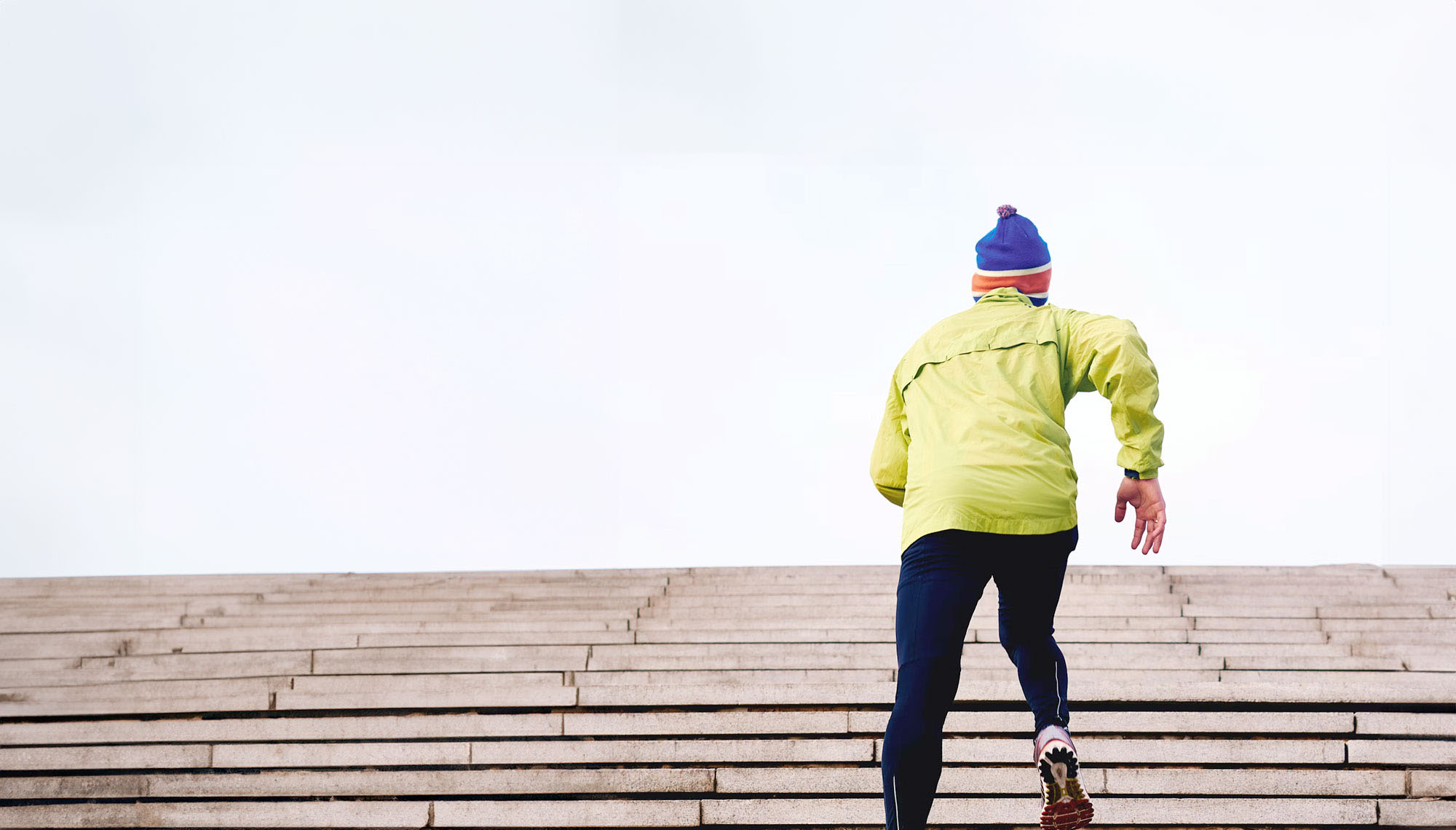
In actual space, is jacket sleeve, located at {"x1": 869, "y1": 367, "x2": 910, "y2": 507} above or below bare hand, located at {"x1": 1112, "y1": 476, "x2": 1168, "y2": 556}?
above

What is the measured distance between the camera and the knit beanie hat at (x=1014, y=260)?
2.96 meters

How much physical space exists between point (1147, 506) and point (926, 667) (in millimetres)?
623

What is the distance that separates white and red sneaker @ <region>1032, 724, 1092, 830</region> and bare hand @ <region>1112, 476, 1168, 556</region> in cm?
47

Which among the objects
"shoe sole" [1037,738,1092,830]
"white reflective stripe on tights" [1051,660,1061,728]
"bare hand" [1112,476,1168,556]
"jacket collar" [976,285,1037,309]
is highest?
Result: "jacket collar" [976,285,1037,309]

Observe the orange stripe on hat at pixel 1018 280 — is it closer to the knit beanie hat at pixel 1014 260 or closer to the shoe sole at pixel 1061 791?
the knit beanie hat at pixel 1014 260

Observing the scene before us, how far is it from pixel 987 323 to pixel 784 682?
1.95 metres

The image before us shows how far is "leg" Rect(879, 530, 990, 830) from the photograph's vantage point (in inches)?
99.3

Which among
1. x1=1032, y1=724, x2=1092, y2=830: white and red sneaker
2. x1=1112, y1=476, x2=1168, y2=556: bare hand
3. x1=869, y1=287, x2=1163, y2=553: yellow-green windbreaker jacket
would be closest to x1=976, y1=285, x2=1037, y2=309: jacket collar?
x1=869, y1=287, x2=1163, y2=553: yellow-green windbreaker jacket

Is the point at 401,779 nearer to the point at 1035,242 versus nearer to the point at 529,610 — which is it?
the point at 529,610

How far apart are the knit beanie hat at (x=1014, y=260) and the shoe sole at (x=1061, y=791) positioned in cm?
106

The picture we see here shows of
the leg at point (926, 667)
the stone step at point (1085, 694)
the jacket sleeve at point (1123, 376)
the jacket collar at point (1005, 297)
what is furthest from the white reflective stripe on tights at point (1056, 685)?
the stone step at point (1085, 694)

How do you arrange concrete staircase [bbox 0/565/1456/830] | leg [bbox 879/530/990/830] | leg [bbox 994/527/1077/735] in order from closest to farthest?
leg [bbox 879/530/990/830] < leg [bbox 994/527/1077/735] < concrete staircase [bbox 0/565/1456/830]

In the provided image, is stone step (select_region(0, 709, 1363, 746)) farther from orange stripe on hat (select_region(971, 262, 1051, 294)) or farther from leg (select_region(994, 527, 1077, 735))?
orange stripe on hat (select_region(971, 262, 1051, 294))

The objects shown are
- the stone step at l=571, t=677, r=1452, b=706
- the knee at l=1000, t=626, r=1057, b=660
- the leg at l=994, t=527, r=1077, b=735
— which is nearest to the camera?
the leg at l=994, t=527, r=1077, b=735
